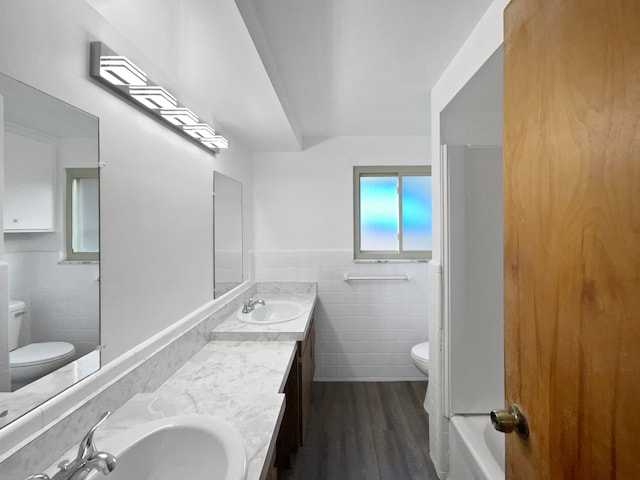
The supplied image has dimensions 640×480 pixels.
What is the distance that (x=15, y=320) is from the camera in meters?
0.76

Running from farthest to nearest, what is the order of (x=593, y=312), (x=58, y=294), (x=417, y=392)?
(x=417, y=392)
(x=58, y=294)
(x=593, y=312)

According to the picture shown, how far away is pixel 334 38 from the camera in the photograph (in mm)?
1356

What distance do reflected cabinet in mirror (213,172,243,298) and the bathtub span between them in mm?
1657

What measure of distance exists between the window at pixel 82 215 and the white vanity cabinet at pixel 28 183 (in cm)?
6

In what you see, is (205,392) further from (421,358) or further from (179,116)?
(421,358)

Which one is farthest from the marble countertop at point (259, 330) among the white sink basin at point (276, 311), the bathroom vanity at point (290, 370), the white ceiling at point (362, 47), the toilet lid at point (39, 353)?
the white ceiling at point (362, 47)

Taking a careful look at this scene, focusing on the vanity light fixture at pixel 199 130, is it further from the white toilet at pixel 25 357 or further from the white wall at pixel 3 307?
the white toilet at pixel 25 357

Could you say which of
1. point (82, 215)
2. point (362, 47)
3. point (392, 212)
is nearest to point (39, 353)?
point (82, 215)

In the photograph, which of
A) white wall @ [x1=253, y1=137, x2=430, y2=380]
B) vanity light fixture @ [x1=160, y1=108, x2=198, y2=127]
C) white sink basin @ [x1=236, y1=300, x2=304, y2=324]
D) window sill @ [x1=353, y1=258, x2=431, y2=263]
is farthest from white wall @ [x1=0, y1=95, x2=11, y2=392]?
window sill @ [x1=353, y1=258, x2=431, y2=263]

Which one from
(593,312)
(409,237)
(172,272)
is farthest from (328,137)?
(593,312)

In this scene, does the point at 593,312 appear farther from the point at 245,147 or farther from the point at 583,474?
the point at 245,147

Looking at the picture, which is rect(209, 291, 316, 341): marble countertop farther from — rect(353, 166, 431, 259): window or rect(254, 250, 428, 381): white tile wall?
rect(353, 166, 431, 259): window

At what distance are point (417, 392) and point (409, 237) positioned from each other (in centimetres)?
143

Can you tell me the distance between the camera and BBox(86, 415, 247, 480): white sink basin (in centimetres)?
84
